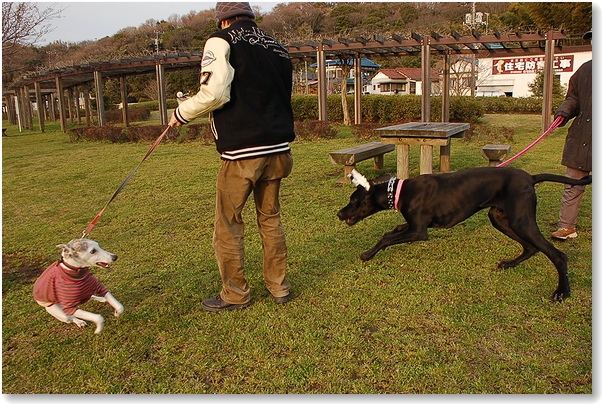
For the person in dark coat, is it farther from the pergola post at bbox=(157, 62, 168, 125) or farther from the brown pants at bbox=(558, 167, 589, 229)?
the pergola post at bbox=(157, 62, 168, 125)

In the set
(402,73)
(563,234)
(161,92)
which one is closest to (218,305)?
(563,234)

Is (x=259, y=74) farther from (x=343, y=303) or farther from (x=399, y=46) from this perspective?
(x=399, y=46)

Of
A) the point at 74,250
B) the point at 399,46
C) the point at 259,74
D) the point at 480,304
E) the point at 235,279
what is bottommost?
the point at 480,304

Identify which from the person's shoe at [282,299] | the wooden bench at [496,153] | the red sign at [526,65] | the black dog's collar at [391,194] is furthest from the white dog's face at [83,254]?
the red sign at [526,65]

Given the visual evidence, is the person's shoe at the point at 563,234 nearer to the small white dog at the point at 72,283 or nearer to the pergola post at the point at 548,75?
the small white dog at the point at 72,283

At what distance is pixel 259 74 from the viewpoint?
297cm

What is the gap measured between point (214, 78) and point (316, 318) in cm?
162

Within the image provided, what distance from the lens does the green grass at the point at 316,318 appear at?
2.51 m

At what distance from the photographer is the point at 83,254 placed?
2904mm

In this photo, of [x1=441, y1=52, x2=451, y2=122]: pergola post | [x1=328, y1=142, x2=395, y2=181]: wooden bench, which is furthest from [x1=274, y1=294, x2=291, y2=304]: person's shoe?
[x1=441, y1=52, x2=451, y2=122]: pergola post

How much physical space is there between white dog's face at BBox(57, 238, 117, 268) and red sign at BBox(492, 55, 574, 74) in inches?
1555

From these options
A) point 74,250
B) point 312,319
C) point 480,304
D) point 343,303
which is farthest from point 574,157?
point 74,250

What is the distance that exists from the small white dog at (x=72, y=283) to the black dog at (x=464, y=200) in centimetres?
206

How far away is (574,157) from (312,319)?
2.93 meters
